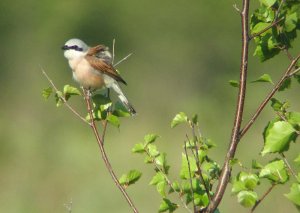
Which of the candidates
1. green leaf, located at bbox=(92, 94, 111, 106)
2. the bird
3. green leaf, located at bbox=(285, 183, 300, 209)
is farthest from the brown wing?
green leaf, located at bbox=(285, 183, 300, 209)

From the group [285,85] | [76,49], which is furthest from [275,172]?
[76,49]

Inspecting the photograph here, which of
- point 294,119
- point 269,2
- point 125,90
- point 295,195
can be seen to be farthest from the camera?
point 125,90

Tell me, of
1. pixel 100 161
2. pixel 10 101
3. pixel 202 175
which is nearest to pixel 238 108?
pixel 202 175

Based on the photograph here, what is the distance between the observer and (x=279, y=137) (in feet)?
7.90

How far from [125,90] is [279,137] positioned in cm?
1285

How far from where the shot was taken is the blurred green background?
10484 mm

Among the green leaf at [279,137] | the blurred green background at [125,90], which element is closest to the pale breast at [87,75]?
the green leaf at [279,137]

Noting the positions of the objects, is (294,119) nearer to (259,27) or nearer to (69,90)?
(259,27)

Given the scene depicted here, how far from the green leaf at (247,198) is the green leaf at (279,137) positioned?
14 centimetres

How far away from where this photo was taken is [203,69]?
16922 mm

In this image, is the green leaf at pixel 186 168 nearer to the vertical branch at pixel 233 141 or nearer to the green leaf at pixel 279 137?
the vertical branch at pixel 233 141

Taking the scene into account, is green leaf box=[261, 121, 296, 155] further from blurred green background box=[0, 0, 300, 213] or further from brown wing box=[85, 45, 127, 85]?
blurred green background box=[0, 0, 300, 213]

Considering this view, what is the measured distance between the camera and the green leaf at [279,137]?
240 centimetres

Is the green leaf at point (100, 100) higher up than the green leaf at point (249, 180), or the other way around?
the green leaf at point (100, 100)
